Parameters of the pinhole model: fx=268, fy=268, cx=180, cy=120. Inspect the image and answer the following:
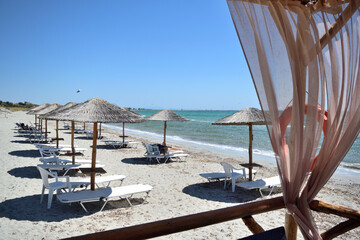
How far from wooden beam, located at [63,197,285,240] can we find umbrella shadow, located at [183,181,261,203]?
447cm

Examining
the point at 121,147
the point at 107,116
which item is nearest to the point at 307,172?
the point at 107,116

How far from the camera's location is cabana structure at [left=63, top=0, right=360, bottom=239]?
5.33 ft

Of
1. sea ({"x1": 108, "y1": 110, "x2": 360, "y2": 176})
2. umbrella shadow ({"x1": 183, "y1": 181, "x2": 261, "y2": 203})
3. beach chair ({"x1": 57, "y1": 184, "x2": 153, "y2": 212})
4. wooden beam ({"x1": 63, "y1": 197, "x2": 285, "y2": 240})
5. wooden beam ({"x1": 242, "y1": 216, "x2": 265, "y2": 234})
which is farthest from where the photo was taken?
sea ({"x1": 108, "y1": 110, "x2": 360, "y2": 176})

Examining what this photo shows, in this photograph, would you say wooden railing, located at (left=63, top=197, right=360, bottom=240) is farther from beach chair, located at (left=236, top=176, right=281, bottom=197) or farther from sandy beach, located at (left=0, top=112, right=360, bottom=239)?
beach chair, located at (left=236, top=176, right=281, bottom=197)

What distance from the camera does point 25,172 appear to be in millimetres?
7797

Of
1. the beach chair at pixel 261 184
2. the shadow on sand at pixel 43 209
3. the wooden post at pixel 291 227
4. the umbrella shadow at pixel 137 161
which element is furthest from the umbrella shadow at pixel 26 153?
the wooden post at pixel 291 227

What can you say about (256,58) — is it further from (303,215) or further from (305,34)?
(303,215)

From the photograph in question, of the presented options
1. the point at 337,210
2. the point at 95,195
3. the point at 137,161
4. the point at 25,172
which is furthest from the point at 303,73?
the point at 137,161

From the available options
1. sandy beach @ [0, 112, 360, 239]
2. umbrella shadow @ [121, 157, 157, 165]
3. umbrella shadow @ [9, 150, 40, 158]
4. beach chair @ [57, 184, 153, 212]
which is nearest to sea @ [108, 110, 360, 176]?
umbrella shadow @ [121, 157, 157, 165]

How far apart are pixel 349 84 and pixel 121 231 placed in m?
1.59

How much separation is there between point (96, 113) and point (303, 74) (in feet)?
16.3

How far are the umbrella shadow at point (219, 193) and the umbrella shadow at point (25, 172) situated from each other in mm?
4262

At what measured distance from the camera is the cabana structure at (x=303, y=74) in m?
1.63

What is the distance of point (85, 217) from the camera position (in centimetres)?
495
